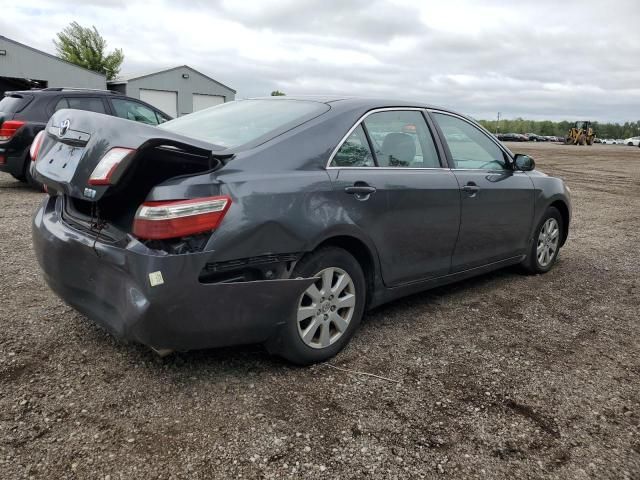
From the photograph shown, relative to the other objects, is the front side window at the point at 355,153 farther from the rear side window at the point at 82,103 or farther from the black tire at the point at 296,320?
the rear side window at the point at 82,103

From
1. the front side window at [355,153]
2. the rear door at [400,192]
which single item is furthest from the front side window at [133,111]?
the front side window at [355,153]

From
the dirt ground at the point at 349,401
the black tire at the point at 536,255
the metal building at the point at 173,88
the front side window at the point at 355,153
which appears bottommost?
the dirt ground at the point at 349,401

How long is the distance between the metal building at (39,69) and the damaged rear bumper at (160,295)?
29.8 metres

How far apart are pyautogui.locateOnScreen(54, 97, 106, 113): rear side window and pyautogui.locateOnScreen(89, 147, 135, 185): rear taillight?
22.6 feet

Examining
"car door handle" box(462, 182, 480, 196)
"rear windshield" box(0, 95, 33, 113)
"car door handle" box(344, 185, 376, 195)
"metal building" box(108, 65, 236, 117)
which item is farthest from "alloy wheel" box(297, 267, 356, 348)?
"metal building" box(108, 65, 236, 117)

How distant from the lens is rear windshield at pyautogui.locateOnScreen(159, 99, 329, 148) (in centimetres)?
311

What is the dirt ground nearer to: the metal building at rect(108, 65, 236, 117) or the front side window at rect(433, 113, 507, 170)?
the front side window at rect(433, 113, 507, 170)

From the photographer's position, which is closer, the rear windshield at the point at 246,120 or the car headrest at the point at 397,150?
the rear windshield at the point at 246,120

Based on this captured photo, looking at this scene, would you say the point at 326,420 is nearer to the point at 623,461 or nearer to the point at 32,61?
the point at 623,461

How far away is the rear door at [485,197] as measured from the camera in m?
4.08

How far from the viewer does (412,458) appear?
92.8 inches

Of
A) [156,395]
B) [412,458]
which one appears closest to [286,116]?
[156,395]

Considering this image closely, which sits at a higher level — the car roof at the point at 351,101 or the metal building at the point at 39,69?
the metal building at the point at 39,69

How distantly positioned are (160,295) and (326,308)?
3.27 ft
